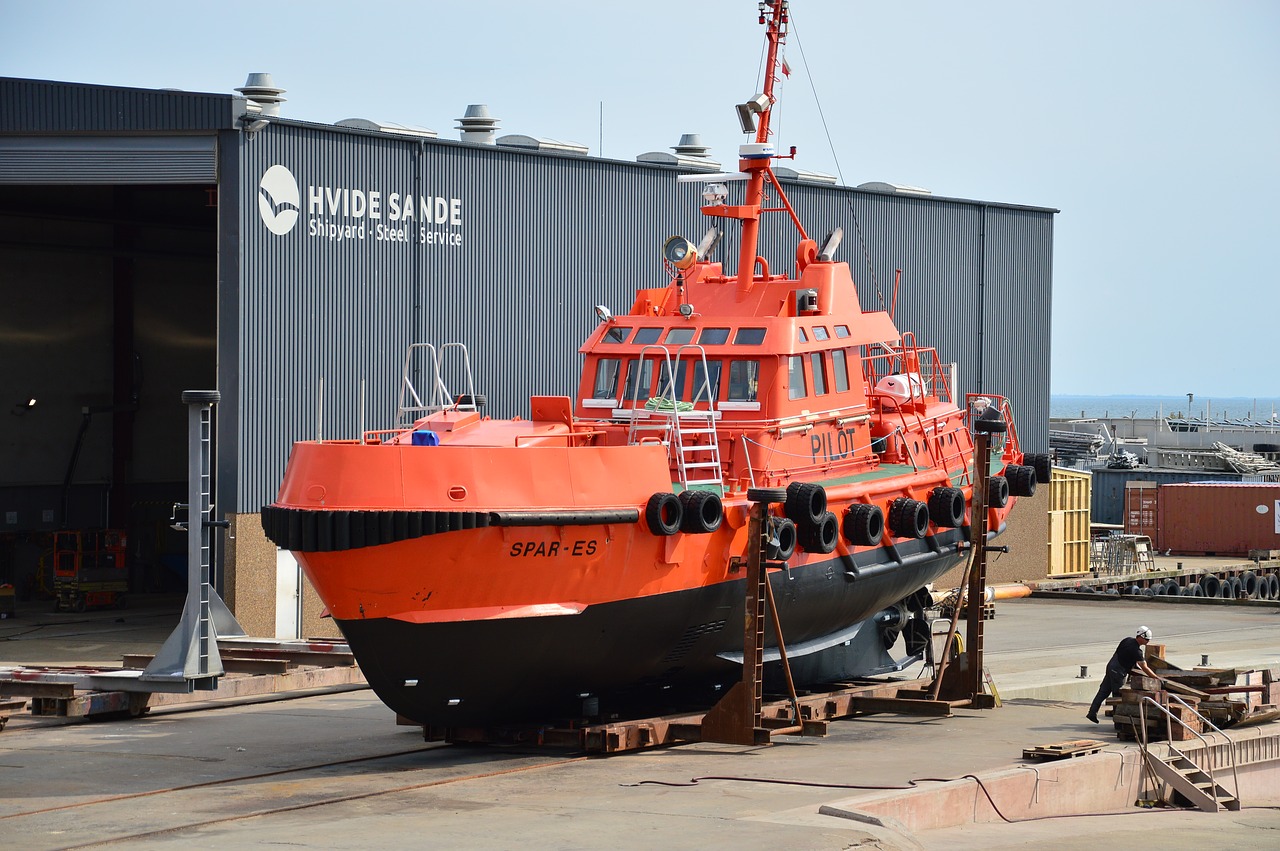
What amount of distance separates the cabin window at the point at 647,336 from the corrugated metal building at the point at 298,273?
6.88 metres

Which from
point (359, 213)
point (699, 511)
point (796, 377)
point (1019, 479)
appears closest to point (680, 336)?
Result: point (796, 377)

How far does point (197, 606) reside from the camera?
15.8m

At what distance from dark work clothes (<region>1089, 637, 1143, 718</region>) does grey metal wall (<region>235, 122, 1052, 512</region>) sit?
10550 mm

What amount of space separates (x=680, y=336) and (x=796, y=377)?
124 centimetres

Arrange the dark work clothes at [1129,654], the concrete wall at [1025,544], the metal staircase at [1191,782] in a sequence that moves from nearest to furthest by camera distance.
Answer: the metal staircase at [1191,782], the dark work clothes at [1129,654], the concrete wall at [1025,544]

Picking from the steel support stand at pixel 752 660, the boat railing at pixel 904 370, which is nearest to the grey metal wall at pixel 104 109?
the boat railing at pixel 904 370

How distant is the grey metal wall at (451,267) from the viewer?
2214cm

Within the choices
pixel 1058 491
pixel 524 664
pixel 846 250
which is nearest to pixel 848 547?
pixel 524 664

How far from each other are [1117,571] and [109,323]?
71.5 ft

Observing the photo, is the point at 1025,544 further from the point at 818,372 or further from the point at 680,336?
the point at 680,336

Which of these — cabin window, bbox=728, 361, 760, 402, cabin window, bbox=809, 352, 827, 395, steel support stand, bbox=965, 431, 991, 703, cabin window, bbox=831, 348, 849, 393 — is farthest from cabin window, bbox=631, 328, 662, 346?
steel support stand, bbox=965, 431, 991, 703

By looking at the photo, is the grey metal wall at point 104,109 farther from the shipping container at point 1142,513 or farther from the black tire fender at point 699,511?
the shipping container at point 1142,513

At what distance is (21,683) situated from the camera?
16.5 metres

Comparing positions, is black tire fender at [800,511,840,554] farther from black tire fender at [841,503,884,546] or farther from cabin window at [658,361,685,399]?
cabin window at [658,361,685,399]
